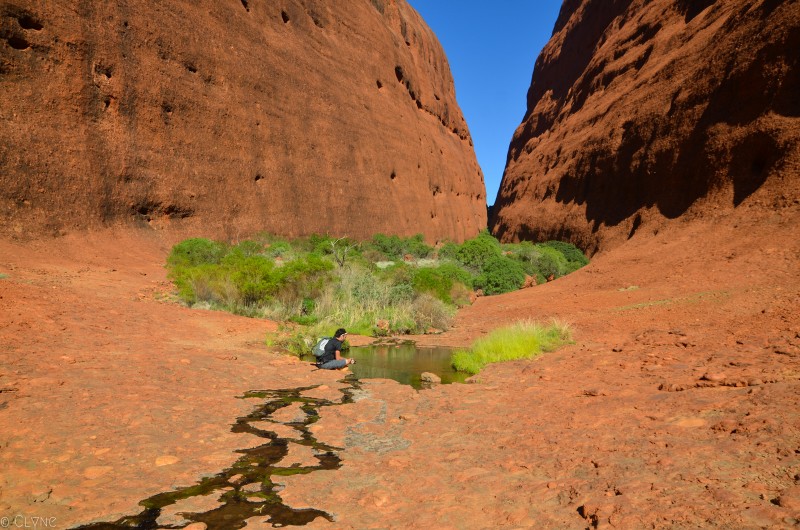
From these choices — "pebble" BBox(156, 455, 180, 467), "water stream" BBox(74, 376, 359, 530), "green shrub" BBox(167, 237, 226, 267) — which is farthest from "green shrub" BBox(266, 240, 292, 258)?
"pebble" BBox(156, 455, 180, 467)

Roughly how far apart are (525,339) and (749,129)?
604 inches

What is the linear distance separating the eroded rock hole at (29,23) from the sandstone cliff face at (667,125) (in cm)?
2605

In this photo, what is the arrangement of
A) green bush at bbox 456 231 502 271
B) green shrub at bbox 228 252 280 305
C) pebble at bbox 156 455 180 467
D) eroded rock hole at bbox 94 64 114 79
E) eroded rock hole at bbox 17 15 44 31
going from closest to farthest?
1. pebble at bbox 156 455 180 467
2. green shrub at bbox 228 252 280 305
3. eroded rock hole at bbox 17 15 44 31
4. eroded rock hole at bbox 94 64 114 79
5. green bush at bbox 456 231 502 271

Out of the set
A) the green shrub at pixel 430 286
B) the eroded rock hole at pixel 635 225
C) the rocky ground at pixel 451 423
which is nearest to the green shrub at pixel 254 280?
the rocky ground at pixel 451 423

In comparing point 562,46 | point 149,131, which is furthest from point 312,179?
point 562,46

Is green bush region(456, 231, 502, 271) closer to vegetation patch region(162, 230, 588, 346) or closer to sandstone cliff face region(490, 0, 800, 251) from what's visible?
sandstone cliff face region(490, 0, 800, 251)

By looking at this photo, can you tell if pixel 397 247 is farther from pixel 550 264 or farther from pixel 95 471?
pixel 95 471

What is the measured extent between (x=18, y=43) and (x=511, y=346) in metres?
19.9

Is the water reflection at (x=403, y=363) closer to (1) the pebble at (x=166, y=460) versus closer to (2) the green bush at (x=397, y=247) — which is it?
(1) the pebble at (x=166, y=460)

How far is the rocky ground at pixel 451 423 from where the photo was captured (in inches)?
122

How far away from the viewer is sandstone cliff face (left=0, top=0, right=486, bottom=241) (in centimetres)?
1758

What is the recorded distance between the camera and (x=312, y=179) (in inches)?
1194

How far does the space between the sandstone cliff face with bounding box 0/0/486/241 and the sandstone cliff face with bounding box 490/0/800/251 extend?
1341cm

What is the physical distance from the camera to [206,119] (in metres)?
23.9
